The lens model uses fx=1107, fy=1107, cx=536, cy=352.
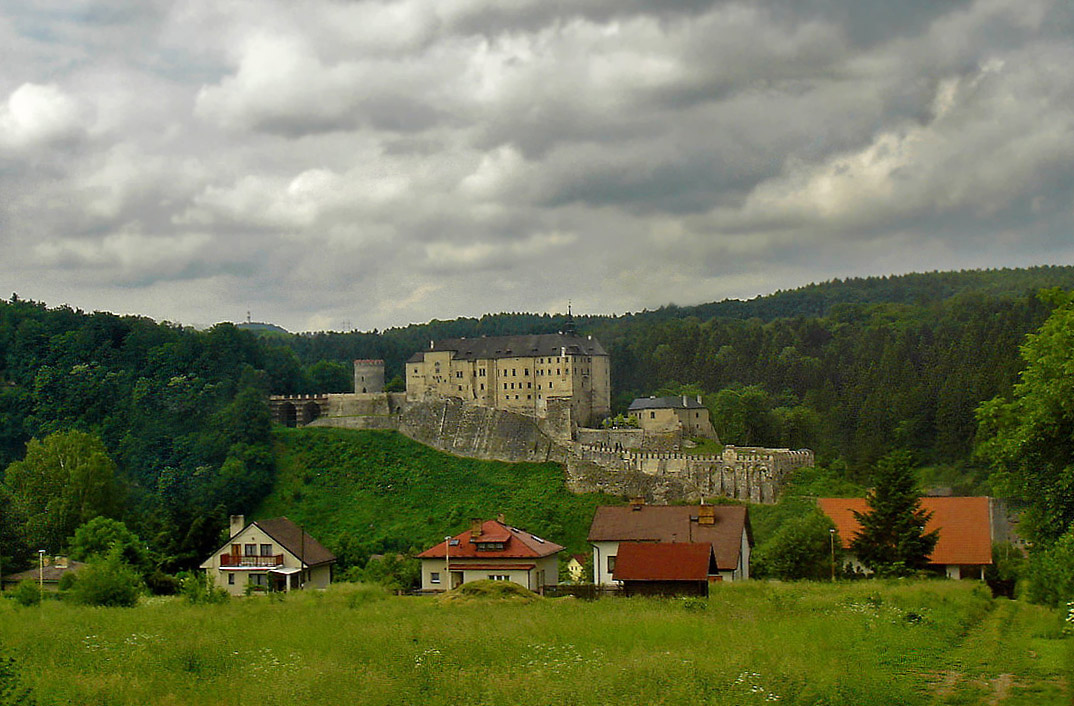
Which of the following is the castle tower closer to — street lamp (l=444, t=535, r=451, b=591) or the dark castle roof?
the dark castle roof

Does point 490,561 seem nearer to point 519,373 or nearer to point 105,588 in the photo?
point 105,588

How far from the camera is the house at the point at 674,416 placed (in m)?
89.6

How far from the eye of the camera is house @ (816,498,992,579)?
154 feet

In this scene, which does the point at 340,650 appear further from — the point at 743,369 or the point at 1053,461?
the point at 743,369

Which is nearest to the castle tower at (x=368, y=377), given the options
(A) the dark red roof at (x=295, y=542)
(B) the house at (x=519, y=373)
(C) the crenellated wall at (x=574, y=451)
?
(C) the crenellated wall at (x=574, y=451)

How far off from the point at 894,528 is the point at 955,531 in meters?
6.42

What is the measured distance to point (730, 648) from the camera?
21.1 meters

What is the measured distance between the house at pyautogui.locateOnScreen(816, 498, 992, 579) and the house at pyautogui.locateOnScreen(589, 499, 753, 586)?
4737 millimetres

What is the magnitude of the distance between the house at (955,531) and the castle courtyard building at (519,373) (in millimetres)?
47013

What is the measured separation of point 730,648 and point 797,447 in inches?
3325

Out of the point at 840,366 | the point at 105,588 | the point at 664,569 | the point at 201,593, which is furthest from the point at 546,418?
the point at 105,588

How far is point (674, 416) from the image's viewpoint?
294 ft

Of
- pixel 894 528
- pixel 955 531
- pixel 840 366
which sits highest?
pixel 840 366

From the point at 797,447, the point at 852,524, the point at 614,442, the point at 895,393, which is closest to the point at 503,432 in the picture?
the point at 614,442
